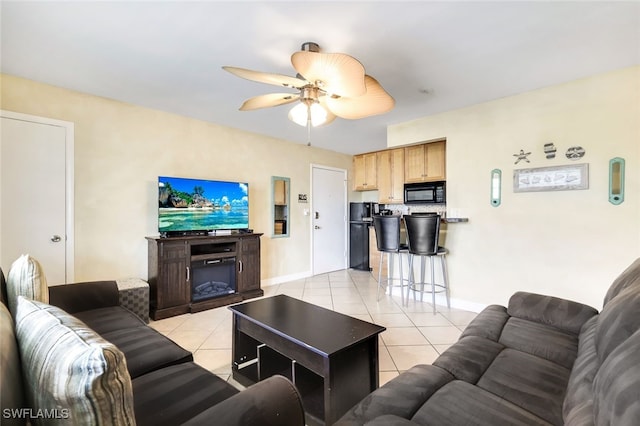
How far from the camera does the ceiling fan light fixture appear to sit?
2156mm

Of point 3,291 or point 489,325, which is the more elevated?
point 3,291

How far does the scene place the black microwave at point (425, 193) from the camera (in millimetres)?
4039

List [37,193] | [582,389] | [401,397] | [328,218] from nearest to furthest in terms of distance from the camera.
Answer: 1. [582,389]
2. [401,397]
3. [37,193]
4. [328,218]

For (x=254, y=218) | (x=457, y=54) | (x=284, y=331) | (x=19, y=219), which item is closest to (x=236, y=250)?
(x=254, y=218)

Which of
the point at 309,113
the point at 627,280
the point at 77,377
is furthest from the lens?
the point at 309,113

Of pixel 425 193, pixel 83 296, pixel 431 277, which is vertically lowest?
pixel 431 277

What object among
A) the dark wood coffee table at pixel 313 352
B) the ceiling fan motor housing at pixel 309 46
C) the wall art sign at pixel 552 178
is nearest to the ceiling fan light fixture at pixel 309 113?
the ceiling fan motor housing at pixel 309 46

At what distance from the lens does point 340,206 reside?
19.0ft

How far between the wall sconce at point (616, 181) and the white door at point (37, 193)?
5.07 metres

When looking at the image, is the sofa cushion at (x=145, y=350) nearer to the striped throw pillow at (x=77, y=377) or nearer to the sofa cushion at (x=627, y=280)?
the striped throw pillow at (x=77, y=377)

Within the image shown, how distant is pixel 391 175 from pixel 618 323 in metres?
3.64

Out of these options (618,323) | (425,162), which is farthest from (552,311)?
(425,162)

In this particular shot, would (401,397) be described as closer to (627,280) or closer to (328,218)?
(627,280)

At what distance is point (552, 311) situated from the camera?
1.77 m
